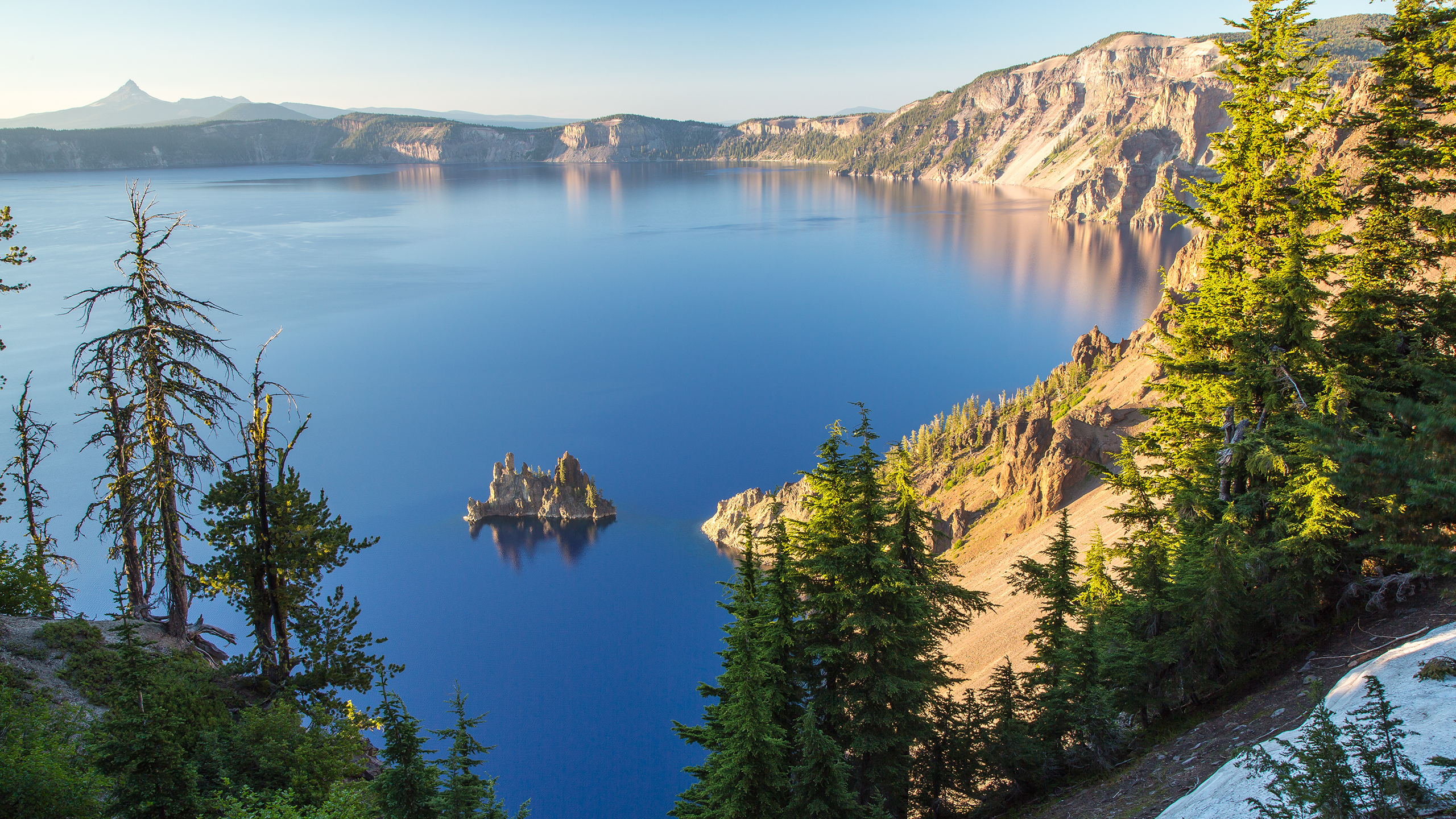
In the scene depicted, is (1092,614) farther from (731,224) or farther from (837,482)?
(731,224)

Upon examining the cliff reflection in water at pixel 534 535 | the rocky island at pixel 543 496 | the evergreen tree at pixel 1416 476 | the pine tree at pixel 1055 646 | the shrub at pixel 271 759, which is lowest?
the cliff reflection in water at pixel 534 535

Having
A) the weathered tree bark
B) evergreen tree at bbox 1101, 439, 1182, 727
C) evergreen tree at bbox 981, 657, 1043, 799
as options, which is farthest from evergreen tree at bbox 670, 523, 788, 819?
the weathered tree bark

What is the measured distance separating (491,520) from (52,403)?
4033cm

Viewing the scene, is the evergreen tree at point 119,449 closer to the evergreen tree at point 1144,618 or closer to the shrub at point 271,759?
the shrub at point 271,759

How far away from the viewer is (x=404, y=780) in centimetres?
990

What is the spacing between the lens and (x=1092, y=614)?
19.0 meters

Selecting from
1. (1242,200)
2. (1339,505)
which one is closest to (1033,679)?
(1339,505)

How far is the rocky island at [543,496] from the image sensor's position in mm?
60250

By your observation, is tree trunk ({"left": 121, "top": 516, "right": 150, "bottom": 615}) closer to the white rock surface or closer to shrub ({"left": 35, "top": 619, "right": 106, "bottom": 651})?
A: shrub ({"left": 35, "top": 619, "right": 106, "bottom": 651})

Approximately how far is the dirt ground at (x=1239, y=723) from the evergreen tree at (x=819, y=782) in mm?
4338

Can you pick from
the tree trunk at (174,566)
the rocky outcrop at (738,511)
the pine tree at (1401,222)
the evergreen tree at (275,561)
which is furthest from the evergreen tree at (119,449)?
the rocky outcrop at (738,511)

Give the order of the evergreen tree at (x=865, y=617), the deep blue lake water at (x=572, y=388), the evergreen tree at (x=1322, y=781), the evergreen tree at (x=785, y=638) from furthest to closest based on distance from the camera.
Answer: the deep blue lake water at (x=572, y=388), the evergreen tree at (x=865, y=617), the evergreen tree at (x=785, y=638), the evergreen tree at (x=1322, y=781)

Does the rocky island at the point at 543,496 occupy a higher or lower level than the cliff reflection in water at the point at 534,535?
higher

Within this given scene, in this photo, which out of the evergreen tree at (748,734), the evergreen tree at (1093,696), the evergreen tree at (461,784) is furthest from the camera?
the evergreen tree at (1093,696)
